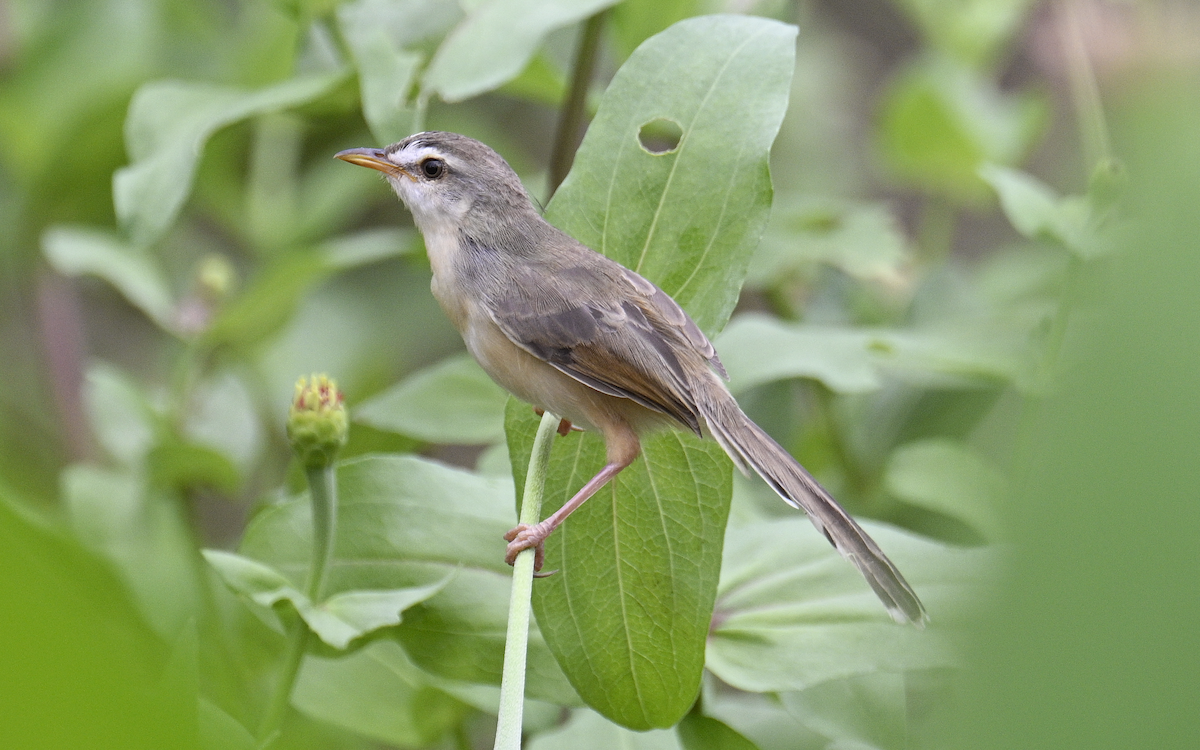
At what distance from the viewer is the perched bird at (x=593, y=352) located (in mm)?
1199

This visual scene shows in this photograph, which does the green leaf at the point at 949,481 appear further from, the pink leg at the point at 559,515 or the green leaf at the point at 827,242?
the pink leg at the point at 559,515

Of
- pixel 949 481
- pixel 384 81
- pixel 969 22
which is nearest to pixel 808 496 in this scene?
pixel 949 481

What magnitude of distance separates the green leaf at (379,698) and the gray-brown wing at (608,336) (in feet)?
1.63

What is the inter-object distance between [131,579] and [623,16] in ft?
4.10

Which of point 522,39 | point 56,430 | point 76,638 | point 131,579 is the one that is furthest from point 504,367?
point 56,430

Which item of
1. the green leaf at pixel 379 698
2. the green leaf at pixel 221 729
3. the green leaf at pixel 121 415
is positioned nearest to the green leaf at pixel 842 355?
the green leaf at pixel 379 698

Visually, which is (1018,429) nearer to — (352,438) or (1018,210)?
(1018,210)

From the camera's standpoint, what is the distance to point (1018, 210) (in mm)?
1797

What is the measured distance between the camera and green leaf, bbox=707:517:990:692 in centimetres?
129

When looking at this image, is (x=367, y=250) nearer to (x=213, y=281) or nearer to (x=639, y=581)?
(x=213, y=281)

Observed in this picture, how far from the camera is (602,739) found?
1.41 m

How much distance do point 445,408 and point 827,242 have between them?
899 millimetres

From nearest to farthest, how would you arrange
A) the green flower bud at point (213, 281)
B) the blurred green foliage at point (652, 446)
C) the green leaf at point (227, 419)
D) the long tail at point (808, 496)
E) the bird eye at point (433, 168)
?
the blurred green foliage at point (652, 446), the long tail at point (808, 496), the bird eye at point (433, 168), the green flower bud at point (213, 281), the green leaf at point (227, 419)

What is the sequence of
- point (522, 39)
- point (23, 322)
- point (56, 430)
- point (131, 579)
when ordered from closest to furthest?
point (522, 39), point (131, 579), point (56, 430), point (23, 322)
